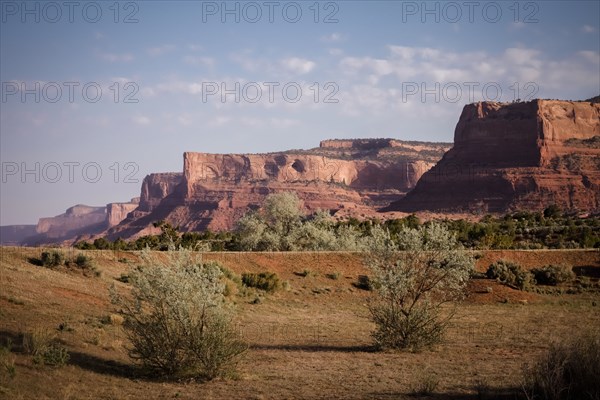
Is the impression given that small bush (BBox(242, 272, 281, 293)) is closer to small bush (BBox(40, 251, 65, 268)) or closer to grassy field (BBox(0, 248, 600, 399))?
grassy field (BBox(0, 248, 600, 399))

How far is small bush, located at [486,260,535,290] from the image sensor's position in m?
33.8

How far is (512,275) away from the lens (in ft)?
112

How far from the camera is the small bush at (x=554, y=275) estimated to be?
34.4 metres

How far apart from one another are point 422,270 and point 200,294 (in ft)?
26.9

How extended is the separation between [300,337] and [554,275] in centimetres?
1900

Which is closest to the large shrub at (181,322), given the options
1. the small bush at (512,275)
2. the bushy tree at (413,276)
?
the bushy tree at (413,276)

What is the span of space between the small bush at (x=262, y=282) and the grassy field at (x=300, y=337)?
0.72 m

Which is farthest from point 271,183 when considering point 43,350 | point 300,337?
point 43,350

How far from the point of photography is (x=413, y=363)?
17281 mm

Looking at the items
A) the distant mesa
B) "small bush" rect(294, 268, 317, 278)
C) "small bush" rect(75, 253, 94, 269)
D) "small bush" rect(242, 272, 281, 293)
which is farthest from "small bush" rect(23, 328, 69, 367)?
the distant mesa

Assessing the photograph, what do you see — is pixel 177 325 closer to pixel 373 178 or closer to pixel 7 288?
pixel 7 288

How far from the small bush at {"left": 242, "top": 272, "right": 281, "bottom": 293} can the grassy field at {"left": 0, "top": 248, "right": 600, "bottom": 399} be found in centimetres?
72

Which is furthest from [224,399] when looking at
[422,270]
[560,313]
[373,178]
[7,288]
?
[373,178]

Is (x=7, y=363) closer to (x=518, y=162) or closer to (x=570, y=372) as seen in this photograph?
(x=570, y=372)
